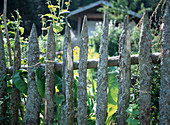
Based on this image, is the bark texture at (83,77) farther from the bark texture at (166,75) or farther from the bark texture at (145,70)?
the bark texture at (166,75)

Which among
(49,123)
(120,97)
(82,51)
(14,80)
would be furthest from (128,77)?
(14,80)

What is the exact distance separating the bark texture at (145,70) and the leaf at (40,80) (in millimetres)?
1228

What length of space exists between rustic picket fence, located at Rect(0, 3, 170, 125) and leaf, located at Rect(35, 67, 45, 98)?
3.1 inches

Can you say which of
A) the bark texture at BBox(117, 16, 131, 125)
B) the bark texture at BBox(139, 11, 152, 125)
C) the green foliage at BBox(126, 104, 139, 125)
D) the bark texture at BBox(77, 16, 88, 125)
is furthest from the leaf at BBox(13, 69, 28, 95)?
the bark texture at BBox(139, 11, 152, 125)

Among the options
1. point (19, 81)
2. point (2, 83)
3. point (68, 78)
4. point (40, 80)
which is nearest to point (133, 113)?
point (68, 78)

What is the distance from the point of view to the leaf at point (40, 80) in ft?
8.00

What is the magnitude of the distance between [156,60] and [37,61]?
148 centimetres

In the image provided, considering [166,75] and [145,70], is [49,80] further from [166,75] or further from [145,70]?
[166,75]

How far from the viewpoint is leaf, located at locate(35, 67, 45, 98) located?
8.00 feet

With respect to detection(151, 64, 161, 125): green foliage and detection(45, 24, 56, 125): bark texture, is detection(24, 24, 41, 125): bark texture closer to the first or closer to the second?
detection(45, 24, 56, 125): bark texture

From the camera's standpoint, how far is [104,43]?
2.13 m

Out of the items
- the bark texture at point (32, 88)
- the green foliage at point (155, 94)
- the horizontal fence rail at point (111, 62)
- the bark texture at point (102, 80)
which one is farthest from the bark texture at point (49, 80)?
the green foliage at point (155, 94)

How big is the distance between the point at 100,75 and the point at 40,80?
2.72 ft

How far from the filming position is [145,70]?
6.51ft
